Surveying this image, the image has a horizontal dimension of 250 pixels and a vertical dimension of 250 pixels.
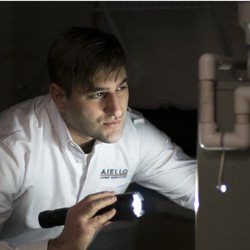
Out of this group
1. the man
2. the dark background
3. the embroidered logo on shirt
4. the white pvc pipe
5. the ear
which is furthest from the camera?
the dark background

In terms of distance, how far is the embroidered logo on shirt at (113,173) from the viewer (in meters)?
1.12

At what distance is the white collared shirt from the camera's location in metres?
0.95

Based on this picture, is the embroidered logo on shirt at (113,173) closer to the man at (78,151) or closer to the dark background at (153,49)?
the man at (78,151)

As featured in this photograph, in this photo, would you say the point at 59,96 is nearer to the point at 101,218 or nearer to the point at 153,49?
the point at 101,218

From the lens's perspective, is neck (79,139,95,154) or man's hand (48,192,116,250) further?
neck (79,139,95,154)

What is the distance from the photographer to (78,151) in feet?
3.42

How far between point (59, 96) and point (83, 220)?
1.50ft

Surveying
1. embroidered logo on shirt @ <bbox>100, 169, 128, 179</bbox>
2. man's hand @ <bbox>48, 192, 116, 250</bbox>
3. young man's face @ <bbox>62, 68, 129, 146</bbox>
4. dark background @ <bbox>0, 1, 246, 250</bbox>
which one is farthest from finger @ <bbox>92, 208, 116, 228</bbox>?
dark background @ <bbox>0, 1, 246, 250</bbox>

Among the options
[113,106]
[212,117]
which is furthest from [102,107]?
[212,117]

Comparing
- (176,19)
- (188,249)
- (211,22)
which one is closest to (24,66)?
(176,19)

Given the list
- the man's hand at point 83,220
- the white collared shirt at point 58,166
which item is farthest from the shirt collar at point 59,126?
the man's hand at point 83,220

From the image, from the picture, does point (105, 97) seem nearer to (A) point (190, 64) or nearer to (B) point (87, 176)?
(B) point (87, 176)

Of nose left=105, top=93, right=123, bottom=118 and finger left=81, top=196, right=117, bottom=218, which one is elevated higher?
nose left=105, top=93, right=123, bottom=118

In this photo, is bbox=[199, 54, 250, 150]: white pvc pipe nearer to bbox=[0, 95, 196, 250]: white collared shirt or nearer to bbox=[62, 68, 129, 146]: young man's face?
bbox=[62, 68, 129, 146]: young man's face
